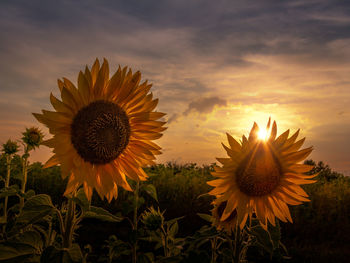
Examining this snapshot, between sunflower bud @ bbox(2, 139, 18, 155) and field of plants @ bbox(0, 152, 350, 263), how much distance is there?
18cm

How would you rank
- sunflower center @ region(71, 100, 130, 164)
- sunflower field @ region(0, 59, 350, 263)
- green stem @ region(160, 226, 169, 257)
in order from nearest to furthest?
sunflower field @ region(0, 59, 350, 263) < sunflower center @ region(71, 100, 130, 164) < green stem @ region(160, 226, 169, 257)

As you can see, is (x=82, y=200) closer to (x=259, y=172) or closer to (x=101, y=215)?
(x=101, y=215)

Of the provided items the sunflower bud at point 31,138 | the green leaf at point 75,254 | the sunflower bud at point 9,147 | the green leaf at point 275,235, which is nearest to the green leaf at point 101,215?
the green leaf at point 75,254

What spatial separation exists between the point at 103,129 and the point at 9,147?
243 cm

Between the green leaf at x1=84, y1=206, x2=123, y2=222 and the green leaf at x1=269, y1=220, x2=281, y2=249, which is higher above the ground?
the green leaf at x1=84, y1=206, x2=123, y2=222

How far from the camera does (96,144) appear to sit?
6.15ft

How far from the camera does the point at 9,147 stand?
3830 mm

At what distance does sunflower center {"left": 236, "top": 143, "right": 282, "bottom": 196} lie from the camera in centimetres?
194

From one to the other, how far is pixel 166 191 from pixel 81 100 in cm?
462

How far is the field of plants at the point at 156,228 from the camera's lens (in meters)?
1.77

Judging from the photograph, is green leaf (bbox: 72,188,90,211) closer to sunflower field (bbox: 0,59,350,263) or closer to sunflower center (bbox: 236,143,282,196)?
sunflower field (bbox: 0,59,350,263)

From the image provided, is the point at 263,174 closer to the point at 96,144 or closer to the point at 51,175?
the point at 96,144

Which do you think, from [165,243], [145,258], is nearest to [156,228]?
[165,243]

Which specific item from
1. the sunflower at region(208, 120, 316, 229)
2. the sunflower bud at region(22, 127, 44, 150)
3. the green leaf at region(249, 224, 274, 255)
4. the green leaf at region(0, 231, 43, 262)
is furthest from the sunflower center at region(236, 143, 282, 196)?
the sunflower bud at region(22, 127, 44, 150)
